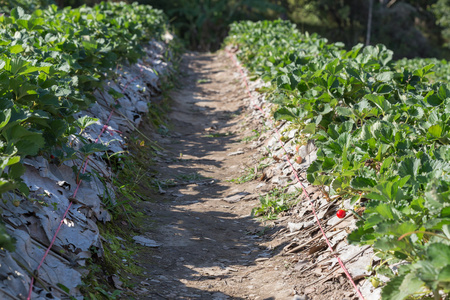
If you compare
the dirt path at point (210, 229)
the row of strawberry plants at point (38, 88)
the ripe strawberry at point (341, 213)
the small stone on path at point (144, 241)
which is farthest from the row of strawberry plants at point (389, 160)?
the row of strawberry plants at point (38, 88)

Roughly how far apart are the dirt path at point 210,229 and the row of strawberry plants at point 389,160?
2.55 ft

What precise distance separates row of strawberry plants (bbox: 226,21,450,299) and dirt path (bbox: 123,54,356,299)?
→ 0.78 m

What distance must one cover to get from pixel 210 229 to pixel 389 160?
78.9 inches

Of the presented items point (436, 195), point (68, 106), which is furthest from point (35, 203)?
point (436, 195)

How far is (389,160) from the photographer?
3152 millimetres

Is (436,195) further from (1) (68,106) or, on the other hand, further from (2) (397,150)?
(1) (68,106)

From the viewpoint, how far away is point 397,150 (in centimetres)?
348

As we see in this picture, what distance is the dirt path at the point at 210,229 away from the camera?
3.52m

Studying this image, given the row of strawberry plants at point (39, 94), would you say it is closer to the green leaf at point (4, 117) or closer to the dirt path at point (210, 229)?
the green leaf at point (4, 117)

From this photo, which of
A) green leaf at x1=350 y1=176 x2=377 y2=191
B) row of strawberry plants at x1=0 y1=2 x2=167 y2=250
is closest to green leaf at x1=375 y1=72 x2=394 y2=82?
green leaf at x1=350 y1=176 x2=377 y2=191

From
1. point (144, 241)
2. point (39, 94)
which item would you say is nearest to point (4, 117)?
point (39, 94)

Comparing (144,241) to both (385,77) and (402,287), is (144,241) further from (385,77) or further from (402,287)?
(385,77)

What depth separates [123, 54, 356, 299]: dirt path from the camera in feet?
11.6

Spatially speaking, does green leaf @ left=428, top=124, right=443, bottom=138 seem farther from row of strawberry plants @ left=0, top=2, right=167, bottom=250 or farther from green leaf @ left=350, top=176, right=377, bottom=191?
row of strawberry plants @ left=0, top=2, right=167, bottom=250
